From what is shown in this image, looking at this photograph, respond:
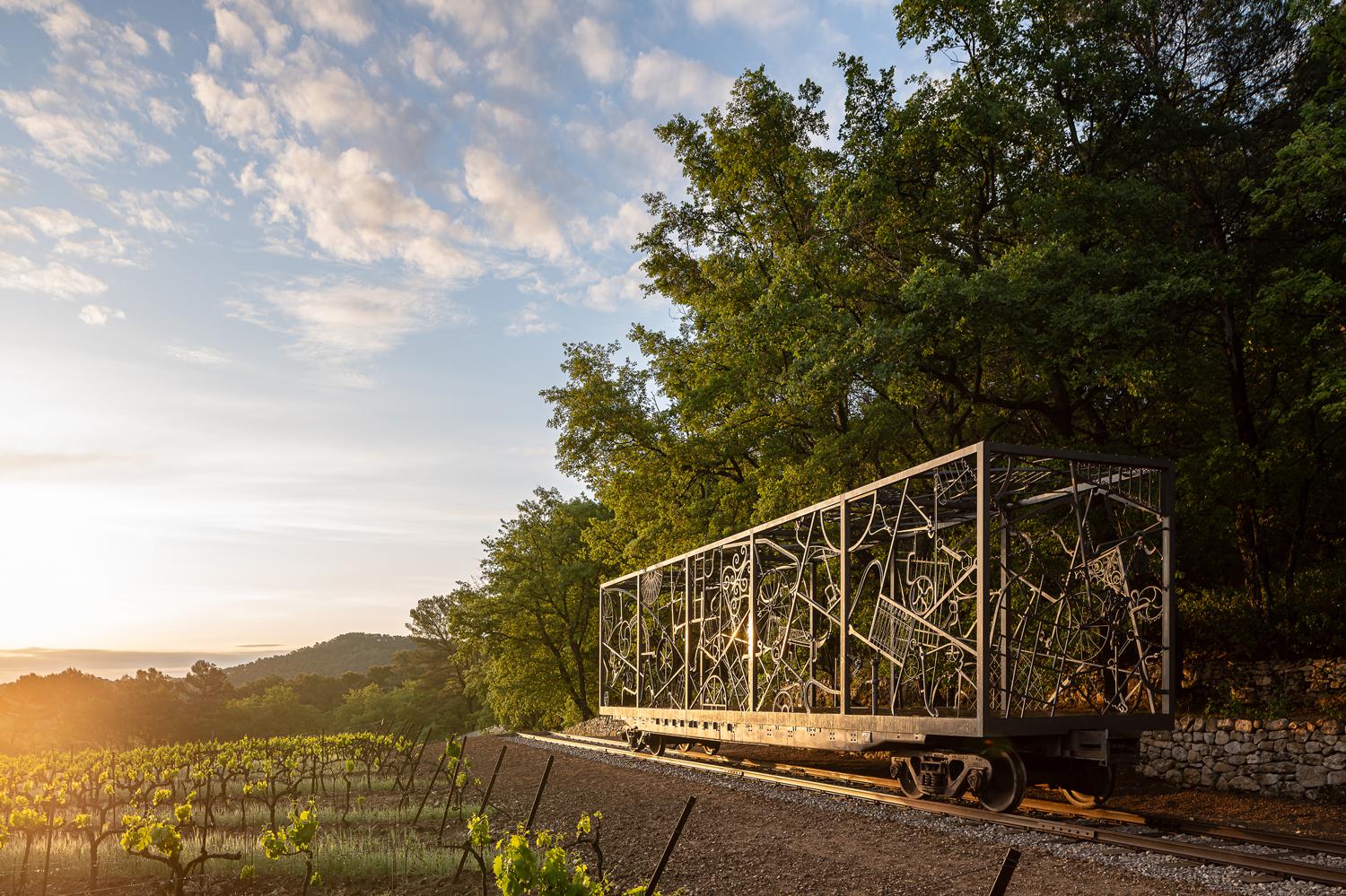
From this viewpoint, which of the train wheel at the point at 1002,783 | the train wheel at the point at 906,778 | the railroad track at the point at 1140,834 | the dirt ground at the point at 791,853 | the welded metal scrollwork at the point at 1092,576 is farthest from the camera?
the train wheel at the point at 906,778

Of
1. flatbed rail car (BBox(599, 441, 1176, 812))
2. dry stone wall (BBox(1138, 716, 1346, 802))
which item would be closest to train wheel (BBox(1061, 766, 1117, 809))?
flatbed rail car (BBox(599, 441, 1176, 812))

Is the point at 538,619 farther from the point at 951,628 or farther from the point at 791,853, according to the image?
the point at 791,853

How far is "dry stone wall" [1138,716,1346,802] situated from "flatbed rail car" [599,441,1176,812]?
5.14ft

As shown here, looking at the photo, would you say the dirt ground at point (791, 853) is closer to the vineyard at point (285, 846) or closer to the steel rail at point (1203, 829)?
the vineyard at point (285, 846)

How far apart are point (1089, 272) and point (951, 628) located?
6.16m

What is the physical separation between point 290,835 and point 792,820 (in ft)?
16.0

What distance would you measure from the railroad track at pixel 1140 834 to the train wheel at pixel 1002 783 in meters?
0.14

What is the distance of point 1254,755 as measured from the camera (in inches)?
508

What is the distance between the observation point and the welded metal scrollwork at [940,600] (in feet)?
33.9

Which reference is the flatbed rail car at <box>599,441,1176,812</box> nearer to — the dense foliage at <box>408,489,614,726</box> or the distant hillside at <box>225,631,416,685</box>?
the dense foliage at <box>408,489,614,726</box>

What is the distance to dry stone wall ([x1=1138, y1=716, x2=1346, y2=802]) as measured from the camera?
12.0 metres

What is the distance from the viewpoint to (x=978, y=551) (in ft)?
30.3

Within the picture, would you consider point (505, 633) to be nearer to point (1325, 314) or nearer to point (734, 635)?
point (734, 635)

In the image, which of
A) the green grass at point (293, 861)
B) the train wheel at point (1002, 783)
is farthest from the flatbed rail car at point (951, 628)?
the green grass at point (293, 861)
